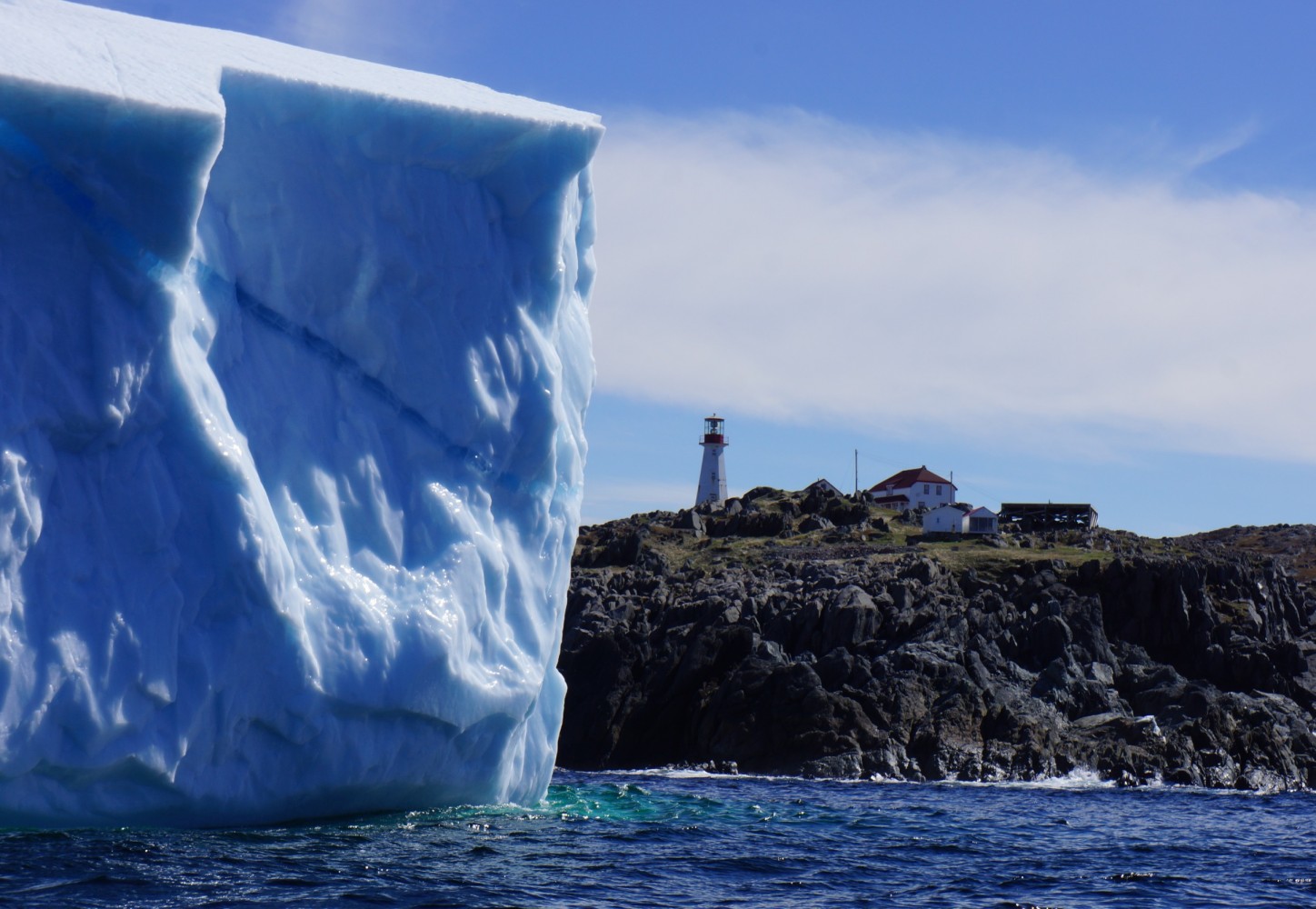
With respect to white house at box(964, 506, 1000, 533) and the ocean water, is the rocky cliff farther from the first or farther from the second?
white house at box(964, 506, 1000, 533)

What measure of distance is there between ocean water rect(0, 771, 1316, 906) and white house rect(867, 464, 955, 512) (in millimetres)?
61762

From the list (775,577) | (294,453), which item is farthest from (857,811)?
(775,577)

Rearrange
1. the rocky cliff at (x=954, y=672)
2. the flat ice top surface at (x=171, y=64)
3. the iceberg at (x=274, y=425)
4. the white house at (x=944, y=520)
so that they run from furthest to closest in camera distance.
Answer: the white house at (x=944, y=520), the rocky cliff at (x=954, y=672), the flat ice top surface at (x=171, y=64), the iceberg at (x=274, y=425)

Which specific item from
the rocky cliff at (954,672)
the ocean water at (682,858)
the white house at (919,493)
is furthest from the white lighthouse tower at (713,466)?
the ocean water at (682,858)

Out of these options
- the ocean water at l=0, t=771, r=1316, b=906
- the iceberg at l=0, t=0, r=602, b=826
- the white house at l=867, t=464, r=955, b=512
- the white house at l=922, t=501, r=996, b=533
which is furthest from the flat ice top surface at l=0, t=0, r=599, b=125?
the white house at l=867, t=464, r=955, b=512

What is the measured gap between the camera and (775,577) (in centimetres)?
4575

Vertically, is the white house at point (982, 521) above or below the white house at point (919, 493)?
below

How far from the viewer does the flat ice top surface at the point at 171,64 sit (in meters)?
12.6

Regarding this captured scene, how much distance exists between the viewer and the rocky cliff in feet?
102

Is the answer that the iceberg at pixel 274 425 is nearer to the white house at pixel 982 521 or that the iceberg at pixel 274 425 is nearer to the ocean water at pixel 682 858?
the ocean water at pixel 682 858

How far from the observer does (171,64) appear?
13.7 m

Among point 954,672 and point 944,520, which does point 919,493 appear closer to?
point 944,520

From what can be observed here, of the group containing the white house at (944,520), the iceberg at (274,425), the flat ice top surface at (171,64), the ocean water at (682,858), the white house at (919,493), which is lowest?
the ocean water at (682,858)

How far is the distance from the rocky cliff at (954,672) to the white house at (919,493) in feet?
123
